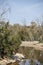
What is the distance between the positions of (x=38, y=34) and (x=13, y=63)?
49.4m

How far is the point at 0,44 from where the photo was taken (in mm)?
27406

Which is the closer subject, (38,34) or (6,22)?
(6,22)

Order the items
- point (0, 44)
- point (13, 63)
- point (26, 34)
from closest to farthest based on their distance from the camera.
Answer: point (13, 63)
point (0, 44)
point (26, 34)

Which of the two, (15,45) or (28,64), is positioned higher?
(15,45)

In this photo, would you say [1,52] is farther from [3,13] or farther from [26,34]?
[26,34]

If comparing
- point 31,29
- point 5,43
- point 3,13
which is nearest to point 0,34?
point 5,43

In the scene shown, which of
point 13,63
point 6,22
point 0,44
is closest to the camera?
point 13,63

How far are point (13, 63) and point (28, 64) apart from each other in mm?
2036

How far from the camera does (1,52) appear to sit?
27.9m

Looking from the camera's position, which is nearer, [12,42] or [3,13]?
[12,42]

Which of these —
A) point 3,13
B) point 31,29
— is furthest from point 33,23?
point 3,13

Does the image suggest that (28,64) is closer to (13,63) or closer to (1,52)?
(13,63)

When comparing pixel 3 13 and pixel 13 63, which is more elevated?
pixel 3 13

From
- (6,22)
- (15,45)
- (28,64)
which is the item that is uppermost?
(6,22)
